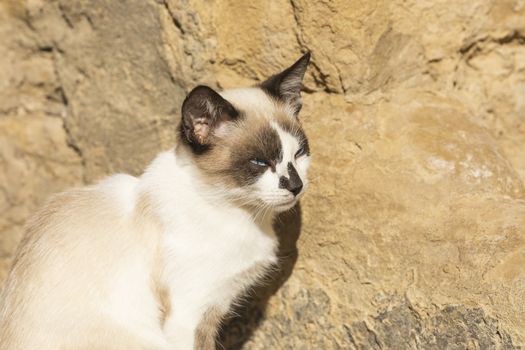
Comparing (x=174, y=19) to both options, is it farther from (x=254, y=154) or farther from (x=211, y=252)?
(x=211, y=252)

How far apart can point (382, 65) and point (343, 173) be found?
2.20 feet

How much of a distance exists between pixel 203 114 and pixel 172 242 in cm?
65

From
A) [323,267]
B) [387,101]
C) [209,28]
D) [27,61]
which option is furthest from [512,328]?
[27,61]

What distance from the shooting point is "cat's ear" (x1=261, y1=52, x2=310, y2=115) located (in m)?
3.20

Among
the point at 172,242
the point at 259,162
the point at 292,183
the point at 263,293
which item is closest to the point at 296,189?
the point at 292,183

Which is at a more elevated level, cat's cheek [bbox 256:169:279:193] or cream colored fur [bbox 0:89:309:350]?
cat's cheek [bbox 256:169:279:193]

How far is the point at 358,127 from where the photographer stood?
3.62m

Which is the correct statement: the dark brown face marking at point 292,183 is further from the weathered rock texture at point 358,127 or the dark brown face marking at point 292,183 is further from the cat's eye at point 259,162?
the weathered rock texture at point 358,127

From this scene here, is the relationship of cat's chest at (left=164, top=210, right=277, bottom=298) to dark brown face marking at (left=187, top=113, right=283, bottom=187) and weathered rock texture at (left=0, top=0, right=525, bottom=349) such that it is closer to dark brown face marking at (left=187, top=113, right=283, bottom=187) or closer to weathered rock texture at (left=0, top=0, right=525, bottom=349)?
dark brown face marking at (left=187, top=113, right=283, bottom=187)

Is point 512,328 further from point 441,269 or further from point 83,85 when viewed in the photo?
point 83,85

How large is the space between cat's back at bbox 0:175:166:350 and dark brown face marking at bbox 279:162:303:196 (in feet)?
2.40

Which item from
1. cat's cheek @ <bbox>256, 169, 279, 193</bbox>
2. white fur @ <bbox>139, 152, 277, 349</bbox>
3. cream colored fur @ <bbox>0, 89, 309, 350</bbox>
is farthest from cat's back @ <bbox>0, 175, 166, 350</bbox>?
cat's cheek @ <bbox>256, 169, 279, 193</bbox>

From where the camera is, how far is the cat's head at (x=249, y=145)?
2.97m

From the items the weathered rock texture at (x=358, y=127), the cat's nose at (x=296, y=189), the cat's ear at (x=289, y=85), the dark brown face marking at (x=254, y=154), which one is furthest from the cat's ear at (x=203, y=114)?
the weathered rock texture at (x=358, y=127)
